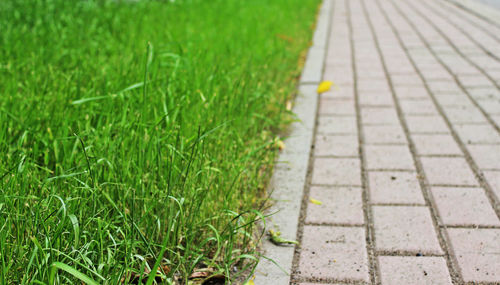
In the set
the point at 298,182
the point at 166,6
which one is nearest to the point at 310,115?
the point at 298,182

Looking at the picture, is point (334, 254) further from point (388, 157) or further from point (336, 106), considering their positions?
point (336, 106)

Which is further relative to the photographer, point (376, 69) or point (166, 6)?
point (166, 6)

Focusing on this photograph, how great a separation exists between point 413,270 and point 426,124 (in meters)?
1.84

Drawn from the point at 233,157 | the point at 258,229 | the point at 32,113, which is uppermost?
the point at 32,113

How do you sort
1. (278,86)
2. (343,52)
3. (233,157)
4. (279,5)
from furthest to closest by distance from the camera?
(279,5), (343,52), (278,86), (233,157)

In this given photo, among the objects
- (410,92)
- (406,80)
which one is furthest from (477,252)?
(406,80)

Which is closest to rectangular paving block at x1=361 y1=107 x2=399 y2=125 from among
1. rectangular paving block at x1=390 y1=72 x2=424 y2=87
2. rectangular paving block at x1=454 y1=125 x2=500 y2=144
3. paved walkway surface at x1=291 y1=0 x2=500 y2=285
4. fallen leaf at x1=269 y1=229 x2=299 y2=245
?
paved walkway surface at x1=291 y1=0 x2=500 y2=285

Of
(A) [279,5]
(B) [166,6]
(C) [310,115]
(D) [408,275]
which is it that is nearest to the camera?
(D) [408,275]

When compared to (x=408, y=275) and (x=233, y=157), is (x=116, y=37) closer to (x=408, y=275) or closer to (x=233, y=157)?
(x=233, y=157)

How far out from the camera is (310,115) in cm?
404

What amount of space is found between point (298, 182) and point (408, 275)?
0.95 m

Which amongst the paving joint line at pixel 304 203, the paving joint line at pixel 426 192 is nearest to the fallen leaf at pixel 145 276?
the paving joint line at pixel 304 203

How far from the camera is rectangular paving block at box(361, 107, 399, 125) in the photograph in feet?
12.8

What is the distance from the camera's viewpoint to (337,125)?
3875 millimetres
